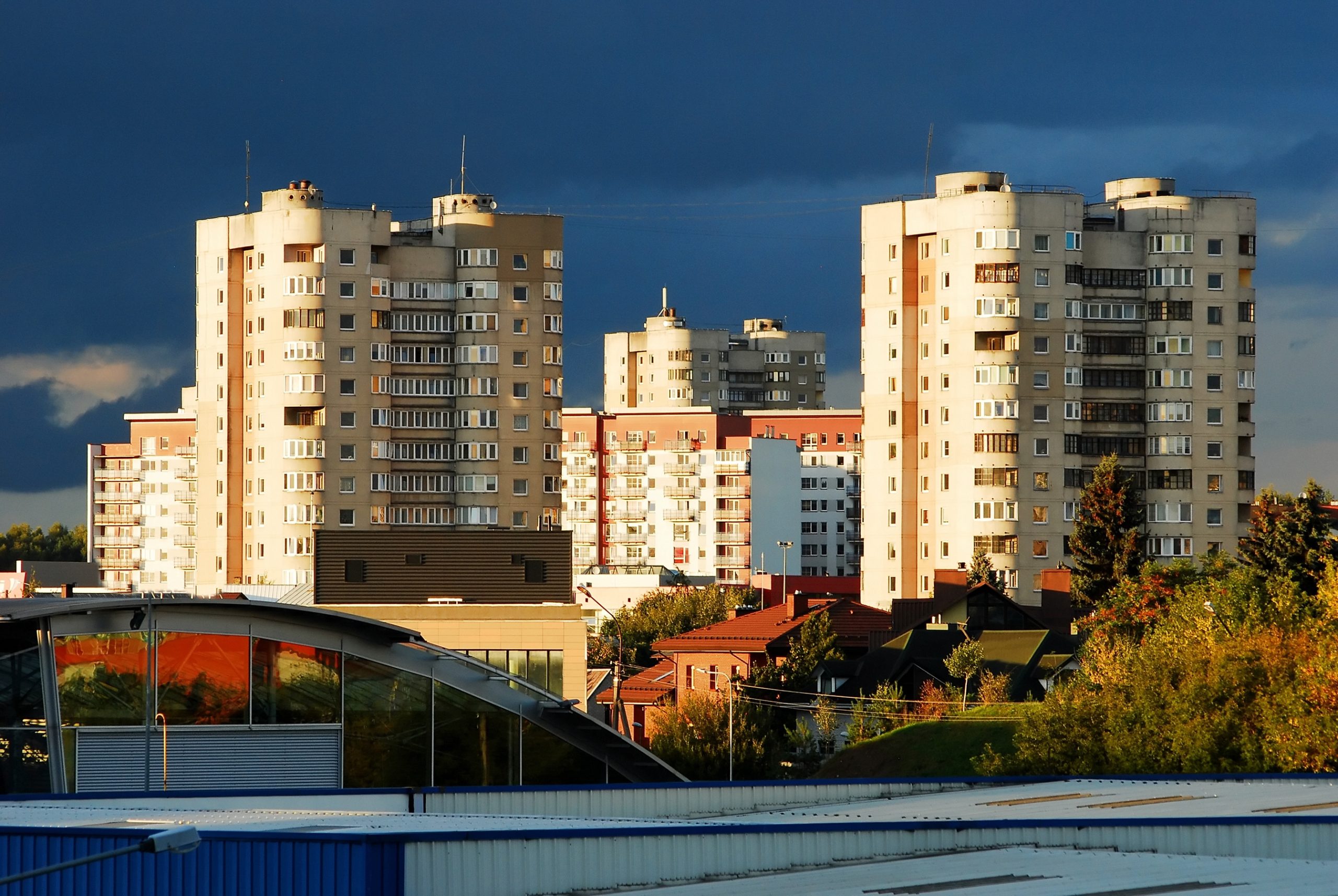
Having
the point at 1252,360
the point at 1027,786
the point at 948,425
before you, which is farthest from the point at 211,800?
the point at 1252,360

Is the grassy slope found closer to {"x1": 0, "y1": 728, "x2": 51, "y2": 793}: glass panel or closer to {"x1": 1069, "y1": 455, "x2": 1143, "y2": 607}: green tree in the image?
{"x1": 1069, "y1": 455, "x2": 1143, "y2": 607}: green tree

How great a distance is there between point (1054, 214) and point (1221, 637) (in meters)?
69.4

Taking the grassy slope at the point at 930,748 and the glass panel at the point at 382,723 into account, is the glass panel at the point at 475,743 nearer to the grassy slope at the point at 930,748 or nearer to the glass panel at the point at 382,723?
the glass panel at the point at 382,723

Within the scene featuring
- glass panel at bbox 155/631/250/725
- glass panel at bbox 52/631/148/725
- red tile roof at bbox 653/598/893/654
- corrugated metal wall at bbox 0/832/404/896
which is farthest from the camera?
red tile roof at bbox 653/598/893/654

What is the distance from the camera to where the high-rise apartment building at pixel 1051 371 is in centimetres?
12631

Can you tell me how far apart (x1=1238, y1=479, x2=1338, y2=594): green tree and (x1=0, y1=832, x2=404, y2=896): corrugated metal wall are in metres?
64.5

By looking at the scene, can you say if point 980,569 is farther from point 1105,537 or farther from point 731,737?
point 731,737

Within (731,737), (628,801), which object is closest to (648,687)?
(731,737)

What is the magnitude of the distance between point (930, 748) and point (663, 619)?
68694mm

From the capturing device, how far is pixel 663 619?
462ft

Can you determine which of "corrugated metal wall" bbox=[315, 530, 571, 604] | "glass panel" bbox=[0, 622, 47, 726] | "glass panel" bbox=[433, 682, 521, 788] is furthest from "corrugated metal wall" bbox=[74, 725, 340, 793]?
"corrugated metal wall" bbox=[315, 530, 571, 604]

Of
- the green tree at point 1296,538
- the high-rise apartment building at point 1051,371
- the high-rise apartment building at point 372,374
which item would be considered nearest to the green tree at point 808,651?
the green tree at point 1296,538

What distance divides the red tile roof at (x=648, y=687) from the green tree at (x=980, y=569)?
1969 centimetres

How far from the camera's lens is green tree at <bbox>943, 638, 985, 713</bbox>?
83.4m
